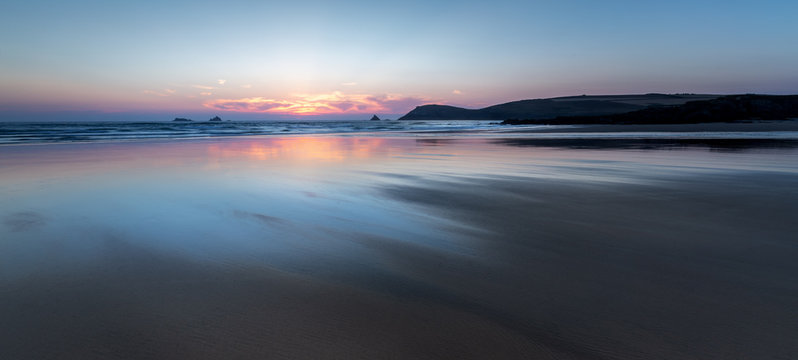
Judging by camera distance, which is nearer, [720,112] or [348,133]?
[348,133]

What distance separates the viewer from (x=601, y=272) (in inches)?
88.4

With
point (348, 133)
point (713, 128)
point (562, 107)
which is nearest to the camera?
point (713, 128)

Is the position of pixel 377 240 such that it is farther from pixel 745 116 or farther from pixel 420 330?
pixel 745 116

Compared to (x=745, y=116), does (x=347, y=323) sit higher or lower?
lower

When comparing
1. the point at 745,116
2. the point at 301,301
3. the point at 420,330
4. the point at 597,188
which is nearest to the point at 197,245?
the point at 301,301

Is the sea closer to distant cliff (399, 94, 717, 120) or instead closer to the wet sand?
the wet sand

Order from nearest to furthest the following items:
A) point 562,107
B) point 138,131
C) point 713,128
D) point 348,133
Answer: point 713,128 → point 138,131 → point 348,133 → point 562,107

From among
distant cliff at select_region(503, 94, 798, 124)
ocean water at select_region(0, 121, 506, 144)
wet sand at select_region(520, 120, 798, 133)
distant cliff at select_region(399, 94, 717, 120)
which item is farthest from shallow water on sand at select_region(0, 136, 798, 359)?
distant cliff at select_region(399, 94, 717, 120)

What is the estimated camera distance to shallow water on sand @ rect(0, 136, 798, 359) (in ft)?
5.21

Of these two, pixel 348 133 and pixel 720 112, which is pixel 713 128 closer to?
pixel 720 112

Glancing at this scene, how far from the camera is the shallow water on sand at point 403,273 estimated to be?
1588 millimetres

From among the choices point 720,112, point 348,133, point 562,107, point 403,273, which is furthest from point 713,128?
point 562,107

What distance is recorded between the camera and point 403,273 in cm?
230

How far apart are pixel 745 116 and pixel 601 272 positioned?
135ft
